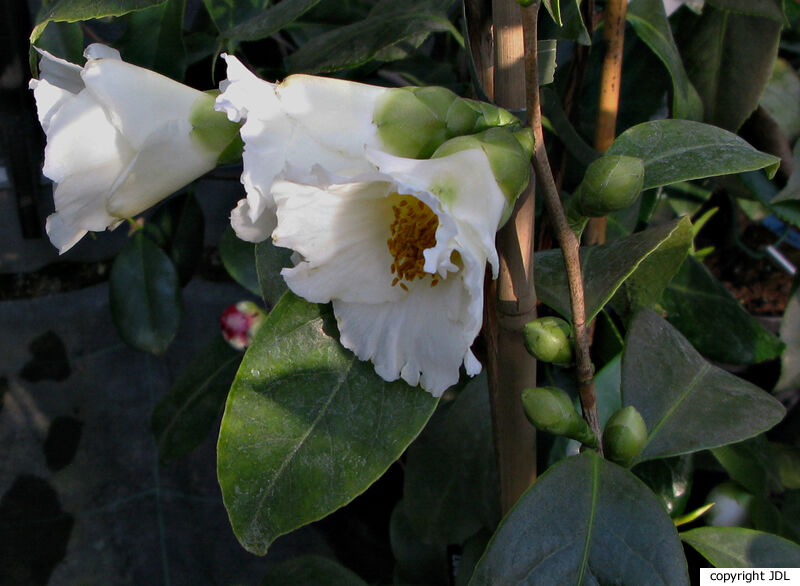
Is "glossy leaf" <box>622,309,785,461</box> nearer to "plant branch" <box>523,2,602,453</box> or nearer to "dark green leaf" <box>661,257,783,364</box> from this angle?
"plant branch" <box>523,2,602,453</box>

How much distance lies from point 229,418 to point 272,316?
0.07 meters

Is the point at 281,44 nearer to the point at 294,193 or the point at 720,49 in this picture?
the point at 720,49

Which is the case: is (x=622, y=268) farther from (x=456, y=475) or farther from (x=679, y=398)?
(x=456, y=475)

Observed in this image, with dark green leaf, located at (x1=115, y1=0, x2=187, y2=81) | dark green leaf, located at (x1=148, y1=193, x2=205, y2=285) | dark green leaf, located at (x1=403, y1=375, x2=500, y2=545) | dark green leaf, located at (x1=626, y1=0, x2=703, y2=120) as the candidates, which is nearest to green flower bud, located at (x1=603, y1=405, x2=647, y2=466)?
A: dark green leaf, located at (x1=403, y1=375, x2=500, y2=545)

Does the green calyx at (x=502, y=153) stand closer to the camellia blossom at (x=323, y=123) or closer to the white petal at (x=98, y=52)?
the camellia blossom at (x=323, y=123)

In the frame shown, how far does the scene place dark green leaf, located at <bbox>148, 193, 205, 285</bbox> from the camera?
106cm

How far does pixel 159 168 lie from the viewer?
0.41 m

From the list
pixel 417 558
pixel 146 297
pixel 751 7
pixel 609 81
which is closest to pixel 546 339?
pixel 609 81

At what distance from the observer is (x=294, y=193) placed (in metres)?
0.37

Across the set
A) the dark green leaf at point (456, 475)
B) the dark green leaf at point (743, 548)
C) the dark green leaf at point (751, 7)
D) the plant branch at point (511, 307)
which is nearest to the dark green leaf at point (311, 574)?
the dark green leaf at point (456, 475)

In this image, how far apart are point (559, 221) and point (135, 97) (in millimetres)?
253

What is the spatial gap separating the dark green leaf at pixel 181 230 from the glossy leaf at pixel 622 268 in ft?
2.07

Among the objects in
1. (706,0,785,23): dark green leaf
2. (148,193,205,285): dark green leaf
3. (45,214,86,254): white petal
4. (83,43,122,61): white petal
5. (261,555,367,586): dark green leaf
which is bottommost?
(261,555,367,586): dark green leaf

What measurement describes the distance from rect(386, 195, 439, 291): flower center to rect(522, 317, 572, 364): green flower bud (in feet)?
0.24
